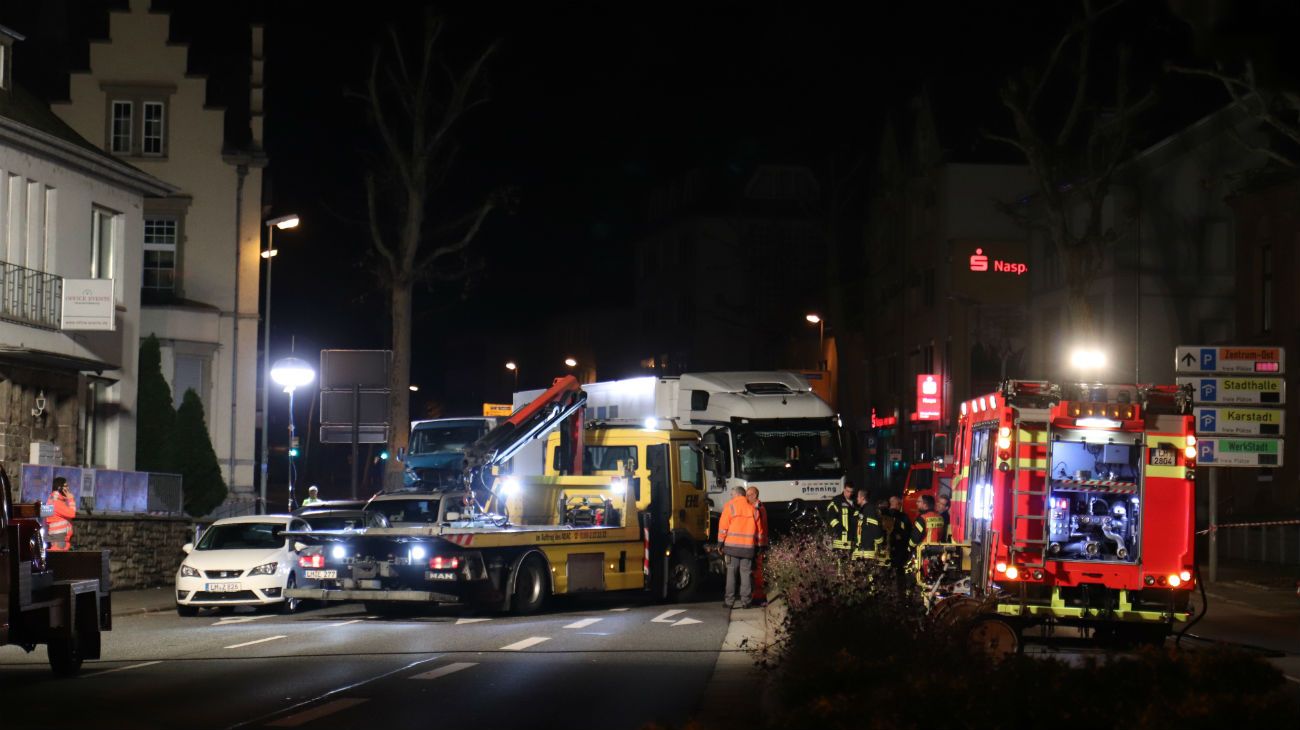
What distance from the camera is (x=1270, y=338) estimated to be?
123ft

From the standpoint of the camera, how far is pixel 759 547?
2386 centimetres

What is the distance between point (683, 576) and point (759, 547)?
114 inches

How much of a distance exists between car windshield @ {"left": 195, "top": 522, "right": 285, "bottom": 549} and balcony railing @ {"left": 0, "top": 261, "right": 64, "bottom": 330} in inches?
250

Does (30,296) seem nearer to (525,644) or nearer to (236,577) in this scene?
(236,577)

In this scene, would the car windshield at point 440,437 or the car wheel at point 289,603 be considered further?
the car windshield at point 440,437

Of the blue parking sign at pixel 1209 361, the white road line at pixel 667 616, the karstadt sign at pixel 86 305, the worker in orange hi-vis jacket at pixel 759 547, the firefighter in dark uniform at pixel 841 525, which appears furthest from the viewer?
the karstadt sign at pixel 86 305

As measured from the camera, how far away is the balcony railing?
Answer: 2919 cm

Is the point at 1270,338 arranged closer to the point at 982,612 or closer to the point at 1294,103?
the point at 1294,103

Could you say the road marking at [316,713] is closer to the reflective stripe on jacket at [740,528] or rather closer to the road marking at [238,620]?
the road marking at [238,620]

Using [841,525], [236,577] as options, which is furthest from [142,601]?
[841,525]

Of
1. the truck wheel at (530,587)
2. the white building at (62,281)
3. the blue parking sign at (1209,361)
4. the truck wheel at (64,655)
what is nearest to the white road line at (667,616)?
the truck wheel at (530,587)

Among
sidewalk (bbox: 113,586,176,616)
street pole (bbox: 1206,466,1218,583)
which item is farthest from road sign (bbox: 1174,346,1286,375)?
sidewalk (bbox: 113,586,176,616)

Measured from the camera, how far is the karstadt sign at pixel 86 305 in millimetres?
30391

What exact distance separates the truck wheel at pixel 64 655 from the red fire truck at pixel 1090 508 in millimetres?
7740
